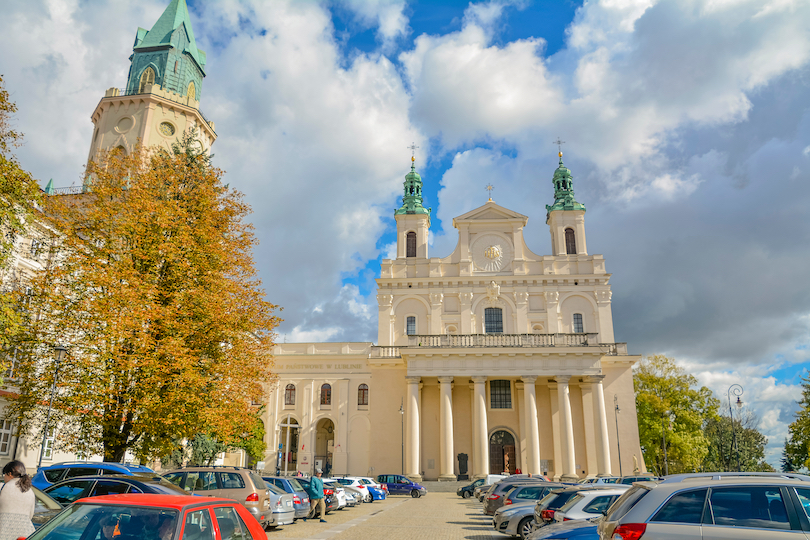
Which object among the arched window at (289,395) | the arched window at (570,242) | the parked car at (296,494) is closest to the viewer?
the parked car at (296,494)

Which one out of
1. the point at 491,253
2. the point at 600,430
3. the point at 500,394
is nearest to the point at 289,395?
the point at 500,394

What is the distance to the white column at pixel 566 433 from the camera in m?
39.9

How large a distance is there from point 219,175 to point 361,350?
1147 inches

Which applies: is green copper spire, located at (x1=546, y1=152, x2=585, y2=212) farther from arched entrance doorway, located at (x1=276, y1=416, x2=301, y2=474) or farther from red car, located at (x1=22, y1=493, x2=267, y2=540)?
red car, located at (x1=22, y1=493, x2=267, y2=540)

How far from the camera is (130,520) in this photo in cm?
518

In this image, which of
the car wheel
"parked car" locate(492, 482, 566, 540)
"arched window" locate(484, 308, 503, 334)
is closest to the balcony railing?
"arched window" locate(484, 308, 503, 334)

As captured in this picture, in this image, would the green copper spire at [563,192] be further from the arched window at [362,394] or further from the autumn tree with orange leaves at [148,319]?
the autumn tree with orange leaves at [148,319]

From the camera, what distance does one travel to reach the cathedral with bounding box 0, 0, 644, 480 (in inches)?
1663

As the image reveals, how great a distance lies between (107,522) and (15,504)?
270 cm

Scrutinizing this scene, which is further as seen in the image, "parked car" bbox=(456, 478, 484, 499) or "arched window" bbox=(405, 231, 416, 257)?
"arched window" bbox=(405, 231, 416, 257)

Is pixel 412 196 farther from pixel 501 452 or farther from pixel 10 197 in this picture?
pixel 10 197

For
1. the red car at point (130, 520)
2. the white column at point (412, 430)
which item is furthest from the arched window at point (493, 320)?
the red car at point (130, 520)

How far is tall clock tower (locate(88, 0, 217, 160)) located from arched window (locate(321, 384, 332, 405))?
2278cm

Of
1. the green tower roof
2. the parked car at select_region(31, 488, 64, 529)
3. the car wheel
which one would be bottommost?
the car wheel
